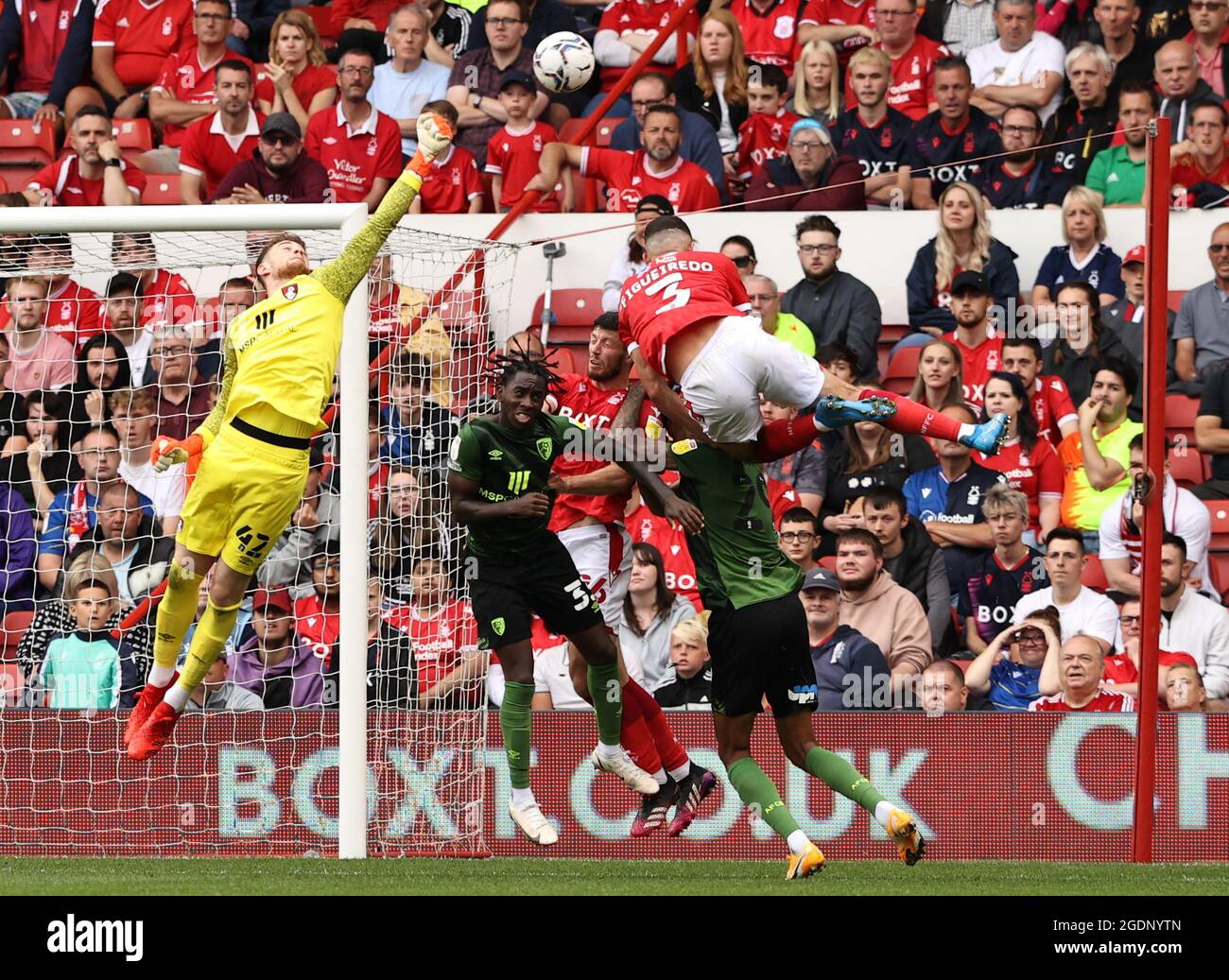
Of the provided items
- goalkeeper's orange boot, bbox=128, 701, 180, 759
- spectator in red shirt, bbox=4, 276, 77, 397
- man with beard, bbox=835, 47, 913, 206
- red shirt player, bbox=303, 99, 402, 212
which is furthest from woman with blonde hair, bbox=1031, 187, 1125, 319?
spectator in red shirt, bbox=4, 276, 77, 397

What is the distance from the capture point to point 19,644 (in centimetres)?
1220

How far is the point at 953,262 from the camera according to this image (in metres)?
13.1

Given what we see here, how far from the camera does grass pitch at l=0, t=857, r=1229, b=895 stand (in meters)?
8.20

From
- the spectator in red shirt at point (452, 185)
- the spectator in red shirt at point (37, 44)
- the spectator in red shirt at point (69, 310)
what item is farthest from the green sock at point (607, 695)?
the spectator in red shirt at point (37, 44)

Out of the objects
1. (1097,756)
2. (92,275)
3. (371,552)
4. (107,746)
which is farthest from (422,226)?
(1097,756)

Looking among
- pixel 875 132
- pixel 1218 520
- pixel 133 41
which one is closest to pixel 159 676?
pixel 1218 520

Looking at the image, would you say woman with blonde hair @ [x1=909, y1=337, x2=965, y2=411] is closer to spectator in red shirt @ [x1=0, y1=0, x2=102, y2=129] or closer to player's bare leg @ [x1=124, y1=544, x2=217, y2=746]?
player's bare leg @ [x1=124, y1=544, x2=217, y2=746]

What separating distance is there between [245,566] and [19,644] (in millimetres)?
3424

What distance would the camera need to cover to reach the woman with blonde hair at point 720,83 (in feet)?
47.4

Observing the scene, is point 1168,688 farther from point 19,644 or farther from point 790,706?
point 19,644

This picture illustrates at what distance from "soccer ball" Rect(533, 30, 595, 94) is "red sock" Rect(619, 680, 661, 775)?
17.3 feet

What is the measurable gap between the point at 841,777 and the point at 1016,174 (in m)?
6.62

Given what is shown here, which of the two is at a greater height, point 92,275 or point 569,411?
point 92,275

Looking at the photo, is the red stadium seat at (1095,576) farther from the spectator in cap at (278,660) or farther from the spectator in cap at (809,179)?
the spectator in cap at (278,660)
